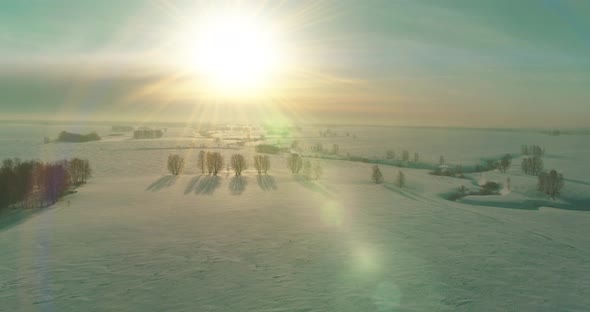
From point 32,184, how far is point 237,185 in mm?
31147

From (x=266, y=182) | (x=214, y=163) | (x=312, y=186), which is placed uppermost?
(x=214, y=163)

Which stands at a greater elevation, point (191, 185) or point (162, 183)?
point (162, 183)

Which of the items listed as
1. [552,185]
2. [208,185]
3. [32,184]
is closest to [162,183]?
[208,185]

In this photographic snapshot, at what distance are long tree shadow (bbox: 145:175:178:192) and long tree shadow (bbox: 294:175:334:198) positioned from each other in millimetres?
25449

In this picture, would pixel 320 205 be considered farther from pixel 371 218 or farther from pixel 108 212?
pixel 108 212

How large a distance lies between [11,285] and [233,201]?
2969 cm

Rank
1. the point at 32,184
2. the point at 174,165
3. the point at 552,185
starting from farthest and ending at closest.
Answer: the point at 174,165 < the point at 552,185 < the point at 32,184

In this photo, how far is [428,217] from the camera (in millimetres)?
42531

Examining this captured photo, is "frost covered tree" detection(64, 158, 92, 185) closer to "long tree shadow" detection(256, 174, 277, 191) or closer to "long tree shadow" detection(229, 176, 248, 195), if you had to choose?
"long tree shadow" detection(229, 176, 248, 195)

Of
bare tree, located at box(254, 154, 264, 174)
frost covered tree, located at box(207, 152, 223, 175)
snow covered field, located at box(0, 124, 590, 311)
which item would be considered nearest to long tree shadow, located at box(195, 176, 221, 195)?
snow covered field, located at box(0, 124, 590, 311)

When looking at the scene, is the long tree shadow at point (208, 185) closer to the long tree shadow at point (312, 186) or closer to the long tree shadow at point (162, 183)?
the long tree shadow at point (162, 183)

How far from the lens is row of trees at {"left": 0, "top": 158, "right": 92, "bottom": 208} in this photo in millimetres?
44500

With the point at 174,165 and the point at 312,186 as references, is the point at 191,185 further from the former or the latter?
the point at 312,186

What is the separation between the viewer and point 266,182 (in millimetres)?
66938
